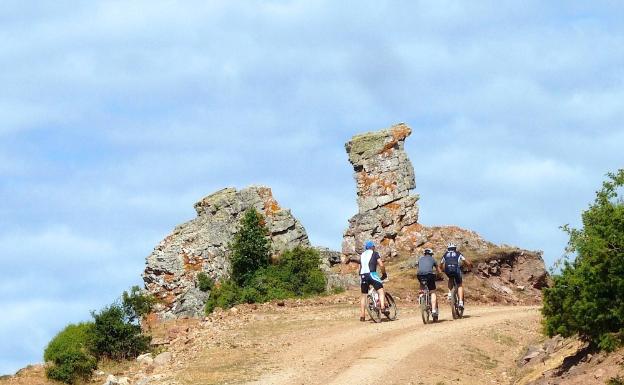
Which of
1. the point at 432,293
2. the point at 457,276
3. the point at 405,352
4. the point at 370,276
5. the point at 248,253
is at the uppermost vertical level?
the point at 248,253

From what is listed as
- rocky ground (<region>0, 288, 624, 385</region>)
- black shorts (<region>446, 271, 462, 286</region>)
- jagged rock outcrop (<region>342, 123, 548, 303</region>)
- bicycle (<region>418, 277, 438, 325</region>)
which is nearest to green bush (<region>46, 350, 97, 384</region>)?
rocky ground (<region>0, 288, 624, 385</region>)

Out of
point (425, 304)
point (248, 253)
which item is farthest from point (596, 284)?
point (248, 253)

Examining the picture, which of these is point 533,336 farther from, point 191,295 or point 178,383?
point 191,295

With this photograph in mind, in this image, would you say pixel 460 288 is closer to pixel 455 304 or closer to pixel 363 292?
pixel 455 304

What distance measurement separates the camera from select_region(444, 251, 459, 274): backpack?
92.8 feet

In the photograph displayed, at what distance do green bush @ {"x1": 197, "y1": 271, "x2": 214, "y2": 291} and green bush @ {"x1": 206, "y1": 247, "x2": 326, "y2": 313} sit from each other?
3.37 feet

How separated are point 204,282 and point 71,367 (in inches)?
568

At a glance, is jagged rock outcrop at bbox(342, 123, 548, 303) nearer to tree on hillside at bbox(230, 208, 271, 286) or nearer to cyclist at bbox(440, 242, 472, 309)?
tree on hillside at bbox(230, 208, 271, 286)

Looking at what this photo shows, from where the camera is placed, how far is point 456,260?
93.8ft

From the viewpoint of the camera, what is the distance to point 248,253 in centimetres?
4344

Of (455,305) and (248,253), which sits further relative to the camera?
(248,253)

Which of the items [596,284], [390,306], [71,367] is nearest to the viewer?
[596,284]

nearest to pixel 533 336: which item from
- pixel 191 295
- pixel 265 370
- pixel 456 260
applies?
pixel 456 260

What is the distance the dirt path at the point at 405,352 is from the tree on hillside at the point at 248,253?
15.1 m
